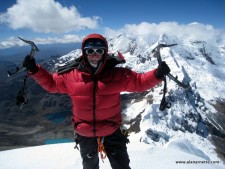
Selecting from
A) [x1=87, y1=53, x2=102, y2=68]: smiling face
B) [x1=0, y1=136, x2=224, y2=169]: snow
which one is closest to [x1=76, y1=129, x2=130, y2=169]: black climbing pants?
[x1=87, y1=53, x2=102, y2=68]: smiling face

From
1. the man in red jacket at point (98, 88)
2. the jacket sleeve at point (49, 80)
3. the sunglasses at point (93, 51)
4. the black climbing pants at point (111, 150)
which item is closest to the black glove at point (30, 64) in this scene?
the man in red jacket at point (98, 88)

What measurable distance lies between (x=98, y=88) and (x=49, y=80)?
1.43 metres

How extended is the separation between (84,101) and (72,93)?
0.47 m

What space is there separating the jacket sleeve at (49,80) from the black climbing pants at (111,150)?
1607mm

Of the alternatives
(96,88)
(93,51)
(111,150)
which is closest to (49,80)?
(96,88)

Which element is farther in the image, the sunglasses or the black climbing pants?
the black climbing pants

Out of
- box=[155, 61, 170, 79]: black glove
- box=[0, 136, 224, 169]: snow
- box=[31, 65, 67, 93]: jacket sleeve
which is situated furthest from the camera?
box=[0, 136, 224, 169]: snow

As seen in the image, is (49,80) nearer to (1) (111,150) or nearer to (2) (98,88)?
(2) (98,88)

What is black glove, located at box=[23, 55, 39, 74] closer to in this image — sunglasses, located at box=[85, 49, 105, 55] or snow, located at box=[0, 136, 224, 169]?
sunglasses, located at box=[85, 49, 105, 55]

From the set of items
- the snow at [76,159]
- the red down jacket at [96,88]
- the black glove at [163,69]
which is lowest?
the snow at [76,159]

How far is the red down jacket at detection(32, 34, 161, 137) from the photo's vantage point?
7422 millimetres

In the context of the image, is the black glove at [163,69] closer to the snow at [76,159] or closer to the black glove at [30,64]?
the black glove at [30,64]

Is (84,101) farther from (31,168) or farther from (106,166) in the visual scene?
(31,168)

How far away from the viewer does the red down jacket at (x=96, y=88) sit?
24.3 ft
